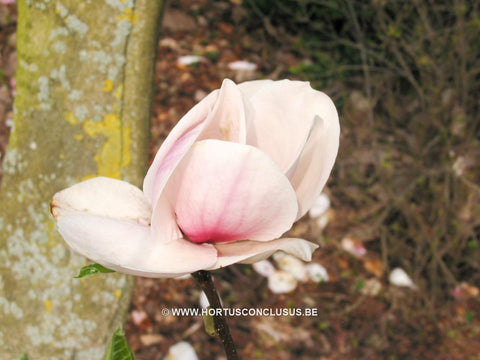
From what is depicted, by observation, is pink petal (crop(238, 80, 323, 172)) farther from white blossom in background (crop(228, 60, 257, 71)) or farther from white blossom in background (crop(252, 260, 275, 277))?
white blossom in background (crop(228, 60, 257, 71))

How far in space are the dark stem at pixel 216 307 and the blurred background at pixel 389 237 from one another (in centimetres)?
148

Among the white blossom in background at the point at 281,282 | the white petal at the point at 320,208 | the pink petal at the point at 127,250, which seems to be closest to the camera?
the pink petal at the point at 127,250

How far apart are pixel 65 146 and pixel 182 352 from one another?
0.96 meters

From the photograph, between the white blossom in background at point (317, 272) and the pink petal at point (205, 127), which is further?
the white blossom in background at point (317, 272)

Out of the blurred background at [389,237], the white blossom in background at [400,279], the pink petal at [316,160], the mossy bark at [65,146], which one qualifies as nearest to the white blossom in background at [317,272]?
the blurred background at [389,237]

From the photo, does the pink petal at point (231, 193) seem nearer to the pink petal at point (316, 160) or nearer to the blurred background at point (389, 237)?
the pink petal at point (316, 160)

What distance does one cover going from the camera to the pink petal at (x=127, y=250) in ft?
1.32

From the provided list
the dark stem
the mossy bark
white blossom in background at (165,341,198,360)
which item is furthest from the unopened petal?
white blossom in background at (165,341,198,360)

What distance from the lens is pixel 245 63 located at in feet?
9.57

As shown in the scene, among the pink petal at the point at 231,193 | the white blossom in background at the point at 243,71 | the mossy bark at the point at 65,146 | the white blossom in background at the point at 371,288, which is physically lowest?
the white blossom in background at the point at 371,288

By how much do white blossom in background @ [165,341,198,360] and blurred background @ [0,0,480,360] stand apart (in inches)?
1.4

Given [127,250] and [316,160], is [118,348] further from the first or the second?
[316,160]

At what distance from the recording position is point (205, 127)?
43cm

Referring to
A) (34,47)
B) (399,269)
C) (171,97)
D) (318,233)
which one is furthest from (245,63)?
(34,47)
